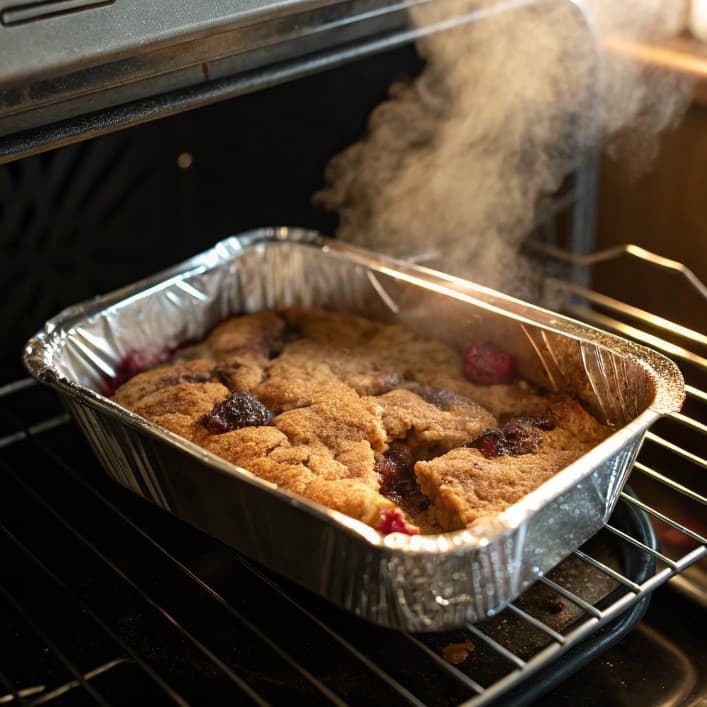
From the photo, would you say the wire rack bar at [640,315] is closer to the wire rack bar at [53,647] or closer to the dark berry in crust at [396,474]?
the dark berry in crust at [396,474]

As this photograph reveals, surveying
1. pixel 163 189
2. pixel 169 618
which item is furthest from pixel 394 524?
pixel 163 189

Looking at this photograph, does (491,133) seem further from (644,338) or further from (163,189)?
(163,189)

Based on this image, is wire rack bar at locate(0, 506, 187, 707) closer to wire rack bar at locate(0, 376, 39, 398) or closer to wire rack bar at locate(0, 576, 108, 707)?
wire rack bar at locate(0, 576, 108, 707)

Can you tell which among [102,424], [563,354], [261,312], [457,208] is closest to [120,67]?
[102,424]

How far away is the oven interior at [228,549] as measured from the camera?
45.0 inches

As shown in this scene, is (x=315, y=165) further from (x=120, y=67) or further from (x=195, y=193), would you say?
(x=120, y=67)

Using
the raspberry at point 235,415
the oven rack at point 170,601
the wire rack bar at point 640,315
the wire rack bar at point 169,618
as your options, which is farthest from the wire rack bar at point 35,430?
the wire rack bar at point 640,315

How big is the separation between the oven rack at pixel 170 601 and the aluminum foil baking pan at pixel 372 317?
66 mm

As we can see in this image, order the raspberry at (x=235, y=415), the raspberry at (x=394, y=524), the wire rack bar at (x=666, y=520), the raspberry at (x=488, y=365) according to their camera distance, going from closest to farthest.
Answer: the raspberry at (x=394, y=524) → the wire rack bar at (x=666, y=520) → the raspberry at (x=235, y=415) → the raspberry at (x=488, y=365)

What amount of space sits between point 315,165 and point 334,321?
1.28 ft

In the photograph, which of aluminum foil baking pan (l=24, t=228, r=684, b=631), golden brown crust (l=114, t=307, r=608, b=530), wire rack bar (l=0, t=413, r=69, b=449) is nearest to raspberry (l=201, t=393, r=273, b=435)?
golden brown crust (l=114, t=307, r=608, b=530)

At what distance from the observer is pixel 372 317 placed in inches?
64.9

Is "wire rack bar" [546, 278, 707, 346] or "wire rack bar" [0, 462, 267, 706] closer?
"wire rack bar" [0, 462, 267, 706]

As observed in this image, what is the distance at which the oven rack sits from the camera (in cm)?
111
